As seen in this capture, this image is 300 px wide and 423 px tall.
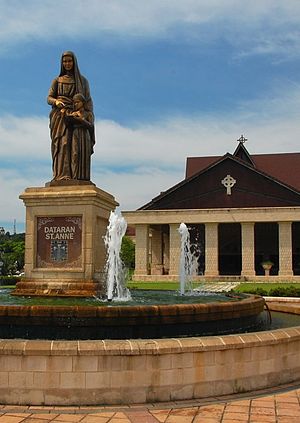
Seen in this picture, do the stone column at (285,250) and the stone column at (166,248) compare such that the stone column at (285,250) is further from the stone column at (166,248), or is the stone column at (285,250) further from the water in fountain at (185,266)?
the stone column at (166,248)

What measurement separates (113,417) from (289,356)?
11.0 ft

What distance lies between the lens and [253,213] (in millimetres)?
50594

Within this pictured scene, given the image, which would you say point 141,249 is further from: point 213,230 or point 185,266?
point 185,266

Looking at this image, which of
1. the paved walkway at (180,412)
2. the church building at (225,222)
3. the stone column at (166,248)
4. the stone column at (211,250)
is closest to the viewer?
the paved walkway at (180,412)

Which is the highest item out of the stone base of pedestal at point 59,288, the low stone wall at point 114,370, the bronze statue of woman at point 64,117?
the bronze statue of woman at point 64,117

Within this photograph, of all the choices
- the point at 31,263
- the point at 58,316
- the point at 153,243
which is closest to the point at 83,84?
the point at 31,263

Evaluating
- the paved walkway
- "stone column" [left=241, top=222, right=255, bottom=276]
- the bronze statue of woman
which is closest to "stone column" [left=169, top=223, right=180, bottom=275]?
"stone column" [left=241, top=222, right=255, bottom=276]

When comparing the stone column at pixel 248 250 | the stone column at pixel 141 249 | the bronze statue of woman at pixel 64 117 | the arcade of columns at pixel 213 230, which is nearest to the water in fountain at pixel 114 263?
the bronze statue of woman at pixel 64 117

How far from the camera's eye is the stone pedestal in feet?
38.4

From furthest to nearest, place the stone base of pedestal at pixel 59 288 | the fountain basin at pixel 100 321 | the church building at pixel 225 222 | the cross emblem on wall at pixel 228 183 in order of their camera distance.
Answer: the cross emblem on wall at pixel 228 183, the church building at pixel 225 222, the stone base of pedestal at pixel 59 288, the fountain basin at pixel 100 321

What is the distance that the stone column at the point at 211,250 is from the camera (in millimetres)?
50906

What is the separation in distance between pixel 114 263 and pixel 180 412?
576 centimetres

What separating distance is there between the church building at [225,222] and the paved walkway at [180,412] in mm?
41624

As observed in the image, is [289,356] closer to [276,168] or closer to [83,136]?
[83,136]
